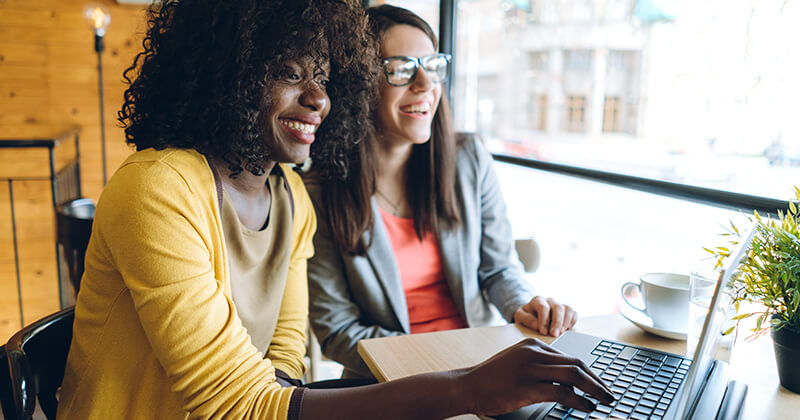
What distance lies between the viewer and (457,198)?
1.57 meters

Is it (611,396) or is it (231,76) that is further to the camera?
(231,76)

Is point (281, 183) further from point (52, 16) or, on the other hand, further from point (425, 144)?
point (52, 16)

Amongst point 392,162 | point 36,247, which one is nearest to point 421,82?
point 392,162

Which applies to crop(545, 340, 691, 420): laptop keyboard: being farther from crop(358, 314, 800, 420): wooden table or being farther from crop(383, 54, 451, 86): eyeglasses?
crop(383, 54, 451, 86): eyeglasses

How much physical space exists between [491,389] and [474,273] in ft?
2.70

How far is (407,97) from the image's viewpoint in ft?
4.83

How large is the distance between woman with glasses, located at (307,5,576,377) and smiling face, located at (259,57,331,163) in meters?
0.38

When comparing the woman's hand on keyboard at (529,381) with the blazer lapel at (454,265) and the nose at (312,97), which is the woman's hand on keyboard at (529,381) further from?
the blazer lapel at (454,265)

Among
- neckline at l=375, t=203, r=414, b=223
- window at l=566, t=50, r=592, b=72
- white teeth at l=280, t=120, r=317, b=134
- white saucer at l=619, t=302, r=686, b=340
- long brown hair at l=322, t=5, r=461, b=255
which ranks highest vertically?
window at l=566, t=50, r=592, b=72

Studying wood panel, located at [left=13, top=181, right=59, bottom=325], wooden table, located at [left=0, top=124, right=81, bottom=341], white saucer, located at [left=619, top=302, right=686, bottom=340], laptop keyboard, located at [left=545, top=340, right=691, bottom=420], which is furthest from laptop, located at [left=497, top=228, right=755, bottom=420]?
wood panel, located at [left=13, top=181, right=59, bottom=325]

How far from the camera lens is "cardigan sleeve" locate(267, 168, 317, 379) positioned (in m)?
1.25

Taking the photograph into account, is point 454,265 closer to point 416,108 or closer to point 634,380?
point 416,108

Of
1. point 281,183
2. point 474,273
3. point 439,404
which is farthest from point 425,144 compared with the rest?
point 439,404

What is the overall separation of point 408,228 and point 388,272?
0.16 meters
